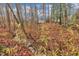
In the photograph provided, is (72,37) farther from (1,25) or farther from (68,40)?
(1,25)

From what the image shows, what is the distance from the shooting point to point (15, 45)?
9.14 feet

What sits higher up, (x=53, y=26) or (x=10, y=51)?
(x=53, y=26)

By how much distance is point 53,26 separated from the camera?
2779 mm

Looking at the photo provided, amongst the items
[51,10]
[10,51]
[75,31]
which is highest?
[51,10]

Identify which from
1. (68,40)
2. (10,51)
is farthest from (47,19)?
(10,51)

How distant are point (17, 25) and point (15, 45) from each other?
198 mm

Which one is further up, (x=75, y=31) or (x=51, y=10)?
(x=51, y=10)

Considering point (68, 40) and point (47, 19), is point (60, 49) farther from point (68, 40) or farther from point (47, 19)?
point (47, 19)

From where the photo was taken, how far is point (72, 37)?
277 centimetres

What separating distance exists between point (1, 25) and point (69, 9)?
687mm

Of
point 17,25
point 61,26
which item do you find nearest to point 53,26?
point 61,26

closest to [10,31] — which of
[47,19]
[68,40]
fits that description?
[47,19]

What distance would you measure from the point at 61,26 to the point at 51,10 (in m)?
0.19

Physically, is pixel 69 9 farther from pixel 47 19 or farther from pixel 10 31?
pixel 10 31
